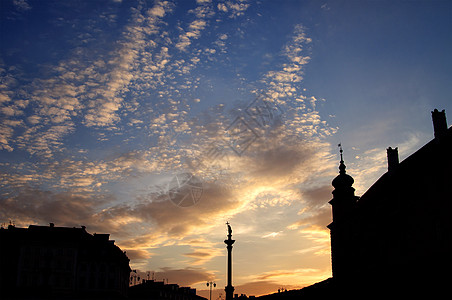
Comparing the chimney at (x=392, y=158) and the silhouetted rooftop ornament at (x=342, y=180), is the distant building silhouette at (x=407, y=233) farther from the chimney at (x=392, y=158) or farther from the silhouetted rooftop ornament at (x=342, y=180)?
the silhouetted rooftop ornament at (x=342, y=180)

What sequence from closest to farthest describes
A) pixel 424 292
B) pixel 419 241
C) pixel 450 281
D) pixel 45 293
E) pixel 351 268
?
pixel 450 281 < pixel 424 292 < pixel 419 241 < pixel 351 268 < pixel 45 293

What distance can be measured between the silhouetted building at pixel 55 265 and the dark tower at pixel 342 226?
40145 millimetres

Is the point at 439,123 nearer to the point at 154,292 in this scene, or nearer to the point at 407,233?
the point at 407,233

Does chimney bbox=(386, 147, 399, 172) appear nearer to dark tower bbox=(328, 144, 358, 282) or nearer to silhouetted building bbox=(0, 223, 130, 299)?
dark tower bbox=(328, 144, 358, 282)

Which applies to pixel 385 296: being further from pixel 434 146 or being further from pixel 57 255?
pixel 57 255

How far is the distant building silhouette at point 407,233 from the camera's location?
2905 centimetres

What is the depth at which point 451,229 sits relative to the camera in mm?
28312

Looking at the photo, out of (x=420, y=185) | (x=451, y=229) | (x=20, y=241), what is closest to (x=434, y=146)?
(x=420, y=185)

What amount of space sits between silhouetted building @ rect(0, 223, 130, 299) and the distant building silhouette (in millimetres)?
41760

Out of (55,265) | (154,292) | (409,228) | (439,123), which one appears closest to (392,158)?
(439,123)

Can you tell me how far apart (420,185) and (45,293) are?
5816 cm

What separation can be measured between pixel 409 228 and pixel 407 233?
535mm

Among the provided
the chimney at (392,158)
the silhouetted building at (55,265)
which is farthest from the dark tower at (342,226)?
the silhouetted building at (55,265)

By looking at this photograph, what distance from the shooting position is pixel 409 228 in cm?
3328
